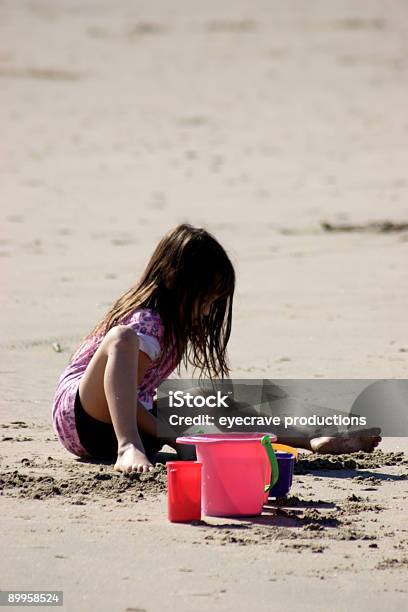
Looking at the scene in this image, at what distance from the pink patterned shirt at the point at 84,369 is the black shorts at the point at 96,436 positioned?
0.07 feet

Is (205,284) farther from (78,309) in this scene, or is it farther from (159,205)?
(159,205)

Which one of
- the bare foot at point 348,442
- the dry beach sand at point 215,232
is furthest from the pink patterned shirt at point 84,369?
the bare foot at point 348,442

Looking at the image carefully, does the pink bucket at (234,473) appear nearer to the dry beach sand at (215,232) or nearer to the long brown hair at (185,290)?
the dry beach sand at (215,232)

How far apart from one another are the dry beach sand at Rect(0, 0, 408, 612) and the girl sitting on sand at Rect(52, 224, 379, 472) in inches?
4.2

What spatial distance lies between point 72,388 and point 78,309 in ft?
9.01

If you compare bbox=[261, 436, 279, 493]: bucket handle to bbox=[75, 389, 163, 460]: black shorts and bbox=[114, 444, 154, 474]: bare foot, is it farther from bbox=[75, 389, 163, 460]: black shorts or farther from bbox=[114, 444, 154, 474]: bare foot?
bbox=[75, 389, 163, 460]: black shorts

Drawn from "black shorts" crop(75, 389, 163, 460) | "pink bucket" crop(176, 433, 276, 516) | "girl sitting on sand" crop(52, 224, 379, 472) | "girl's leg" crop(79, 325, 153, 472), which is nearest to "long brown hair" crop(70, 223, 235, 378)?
"girl sitting on sand" crop(52, 224, 379, 472)

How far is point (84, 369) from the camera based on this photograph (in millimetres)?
4406

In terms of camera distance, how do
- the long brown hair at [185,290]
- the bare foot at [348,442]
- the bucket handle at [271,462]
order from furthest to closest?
the bare foot at [348,442], the long brown hair at [185,290], the bucket handle at [271,462]

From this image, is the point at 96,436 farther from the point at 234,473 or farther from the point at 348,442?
the point at 348,442

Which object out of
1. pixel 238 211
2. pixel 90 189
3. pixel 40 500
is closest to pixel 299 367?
pixel 40 500

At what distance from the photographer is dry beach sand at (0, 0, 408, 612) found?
329cm

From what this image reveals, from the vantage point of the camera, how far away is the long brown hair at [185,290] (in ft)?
13.6

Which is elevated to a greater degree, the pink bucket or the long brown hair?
the long brown hair
